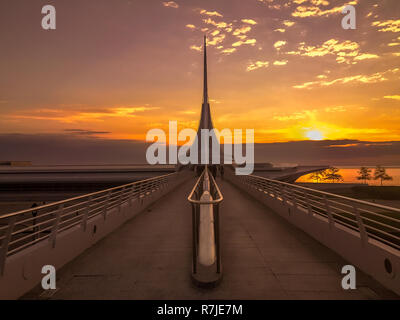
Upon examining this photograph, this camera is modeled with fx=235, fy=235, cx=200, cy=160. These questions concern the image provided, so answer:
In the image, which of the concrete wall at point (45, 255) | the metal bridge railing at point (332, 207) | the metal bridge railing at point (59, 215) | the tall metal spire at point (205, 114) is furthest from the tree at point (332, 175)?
the concrete wall at point (45, 255)

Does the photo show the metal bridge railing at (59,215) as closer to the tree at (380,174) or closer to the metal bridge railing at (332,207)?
the metal bridge railing at (332,207)

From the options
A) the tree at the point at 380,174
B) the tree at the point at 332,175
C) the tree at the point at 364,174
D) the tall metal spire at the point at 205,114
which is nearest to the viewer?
the tall metal spire at the point at 205,114

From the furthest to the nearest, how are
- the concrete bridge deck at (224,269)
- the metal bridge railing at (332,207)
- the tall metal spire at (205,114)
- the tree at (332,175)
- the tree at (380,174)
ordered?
the tree at (332,175) < the tree at (380,174) < the tall metal spire at (205,114) < the metal bridge railing at (332,207) < the concrete bridge deck at (224,269)

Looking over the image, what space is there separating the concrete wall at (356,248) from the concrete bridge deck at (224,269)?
0.52 ft

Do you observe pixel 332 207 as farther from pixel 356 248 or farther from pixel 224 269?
pixel 224 269

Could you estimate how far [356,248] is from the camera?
4.46m

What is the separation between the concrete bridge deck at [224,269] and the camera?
Answer: 3505 millimetres

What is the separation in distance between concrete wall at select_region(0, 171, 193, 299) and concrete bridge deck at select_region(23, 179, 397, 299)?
0.17 m

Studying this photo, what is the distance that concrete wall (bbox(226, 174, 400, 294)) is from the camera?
359 centimetres

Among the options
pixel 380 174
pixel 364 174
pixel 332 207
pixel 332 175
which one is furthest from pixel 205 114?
pixel 364 174

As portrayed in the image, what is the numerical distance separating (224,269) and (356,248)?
2.55m

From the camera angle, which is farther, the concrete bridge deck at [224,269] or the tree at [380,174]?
the tree at [380,174]
